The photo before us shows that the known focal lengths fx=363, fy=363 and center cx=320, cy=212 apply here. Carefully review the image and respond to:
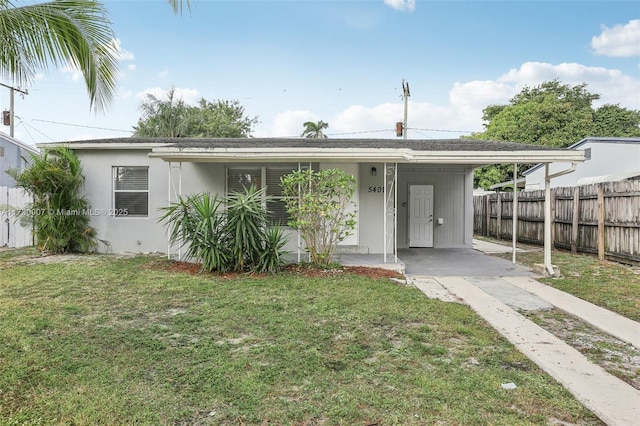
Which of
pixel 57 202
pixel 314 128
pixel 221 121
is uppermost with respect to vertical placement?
pixel 221 121

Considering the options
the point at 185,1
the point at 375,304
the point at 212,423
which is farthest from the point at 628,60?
the point at 212,423

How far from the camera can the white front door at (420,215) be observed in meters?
10.8

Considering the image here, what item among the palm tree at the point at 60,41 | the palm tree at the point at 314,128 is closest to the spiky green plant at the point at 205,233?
the palm tree at the point at 60,41

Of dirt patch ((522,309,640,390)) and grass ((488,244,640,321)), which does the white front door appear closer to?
grass ((488,244,640,321))

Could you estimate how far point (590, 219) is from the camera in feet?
30.5

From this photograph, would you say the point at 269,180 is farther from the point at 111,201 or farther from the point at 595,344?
the point at 595,344

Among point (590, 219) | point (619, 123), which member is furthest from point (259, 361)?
point (619, 123)

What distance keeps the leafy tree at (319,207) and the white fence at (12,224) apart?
8.14m

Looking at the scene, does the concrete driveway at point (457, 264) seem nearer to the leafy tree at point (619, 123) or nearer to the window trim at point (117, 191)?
the window trim at point (117, 191)

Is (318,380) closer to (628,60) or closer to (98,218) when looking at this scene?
(98,218)

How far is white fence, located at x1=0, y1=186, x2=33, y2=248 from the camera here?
33.3 ft

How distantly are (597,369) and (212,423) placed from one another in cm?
328

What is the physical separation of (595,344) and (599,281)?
144 inches

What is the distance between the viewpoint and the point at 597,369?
3230 millimetres
